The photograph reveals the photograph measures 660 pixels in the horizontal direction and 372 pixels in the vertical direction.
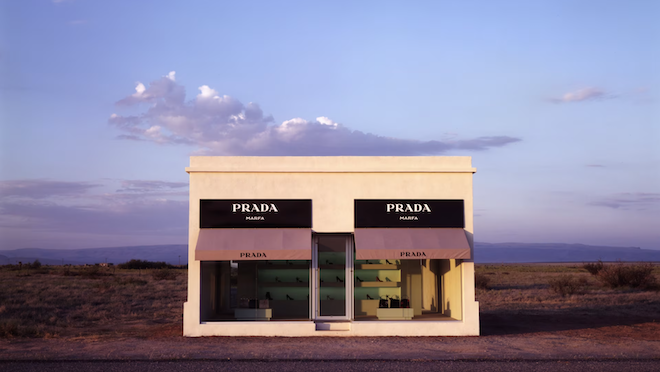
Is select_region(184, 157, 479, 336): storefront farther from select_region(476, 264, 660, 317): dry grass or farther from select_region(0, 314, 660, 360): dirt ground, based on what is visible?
select_region(476, 264, 660, 317): dry grass

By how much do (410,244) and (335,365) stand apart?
5.05m

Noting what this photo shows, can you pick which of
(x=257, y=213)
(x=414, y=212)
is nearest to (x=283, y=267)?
(x=257, y=213)

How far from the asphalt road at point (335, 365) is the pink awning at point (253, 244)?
3729mm

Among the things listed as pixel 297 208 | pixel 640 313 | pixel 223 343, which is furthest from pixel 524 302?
pixel 223 343

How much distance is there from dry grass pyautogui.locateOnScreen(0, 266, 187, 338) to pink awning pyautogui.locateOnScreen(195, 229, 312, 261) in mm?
3222

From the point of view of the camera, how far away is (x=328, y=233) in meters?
16.2

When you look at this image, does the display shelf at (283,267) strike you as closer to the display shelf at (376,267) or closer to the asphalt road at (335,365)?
the display shelf at (376,267)

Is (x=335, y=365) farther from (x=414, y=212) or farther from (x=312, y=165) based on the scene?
(x=312, y=165)

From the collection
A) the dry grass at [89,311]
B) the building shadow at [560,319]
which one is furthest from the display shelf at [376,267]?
the dry grass at [89,311]

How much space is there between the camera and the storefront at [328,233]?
51.2 ft

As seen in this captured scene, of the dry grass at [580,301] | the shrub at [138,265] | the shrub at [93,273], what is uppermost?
the dry grass at [580,301]

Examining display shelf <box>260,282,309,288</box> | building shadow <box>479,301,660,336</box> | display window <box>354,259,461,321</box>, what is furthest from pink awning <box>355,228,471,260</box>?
building shadow <box>479,301,660,336</box>

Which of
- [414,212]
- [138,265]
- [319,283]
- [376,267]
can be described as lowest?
[138,265]

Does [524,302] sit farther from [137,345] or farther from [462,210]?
[137,345]
